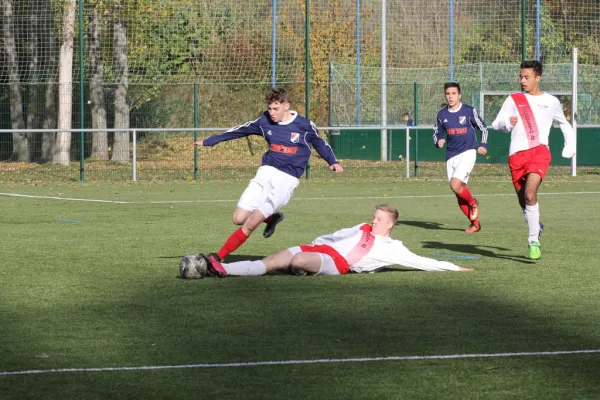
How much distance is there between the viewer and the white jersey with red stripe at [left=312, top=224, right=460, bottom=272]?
1011cm

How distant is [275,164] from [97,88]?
20.8 meters

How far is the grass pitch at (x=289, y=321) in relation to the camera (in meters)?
6.11

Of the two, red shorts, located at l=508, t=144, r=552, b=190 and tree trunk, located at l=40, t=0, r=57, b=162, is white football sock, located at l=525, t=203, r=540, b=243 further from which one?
tree trunk, located at l=40, t=0, r=57, b=162

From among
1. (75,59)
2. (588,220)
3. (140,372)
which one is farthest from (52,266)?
(75,59)

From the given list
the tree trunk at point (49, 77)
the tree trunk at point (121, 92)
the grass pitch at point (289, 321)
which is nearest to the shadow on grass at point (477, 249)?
the grass pitch at point (289, 321)

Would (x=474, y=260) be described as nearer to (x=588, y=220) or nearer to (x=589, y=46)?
(x=588, y=220)

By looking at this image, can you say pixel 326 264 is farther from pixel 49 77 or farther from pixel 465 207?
pixel 49 77

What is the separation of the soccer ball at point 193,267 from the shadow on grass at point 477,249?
3.33 metres

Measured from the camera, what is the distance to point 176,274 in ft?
34.2

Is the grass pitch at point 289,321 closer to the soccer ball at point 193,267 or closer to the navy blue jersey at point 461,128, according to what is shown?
the soccer ball at point 193,267

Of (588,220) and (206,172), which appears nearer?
(588,220)

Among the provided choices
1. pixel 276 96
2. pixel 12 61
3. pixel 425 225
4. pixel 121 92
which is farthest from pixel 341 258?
pixel 12 61

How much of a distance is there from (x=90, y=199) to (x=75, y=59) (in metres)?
12.6

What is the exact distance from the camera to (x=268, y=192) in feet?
35.8
